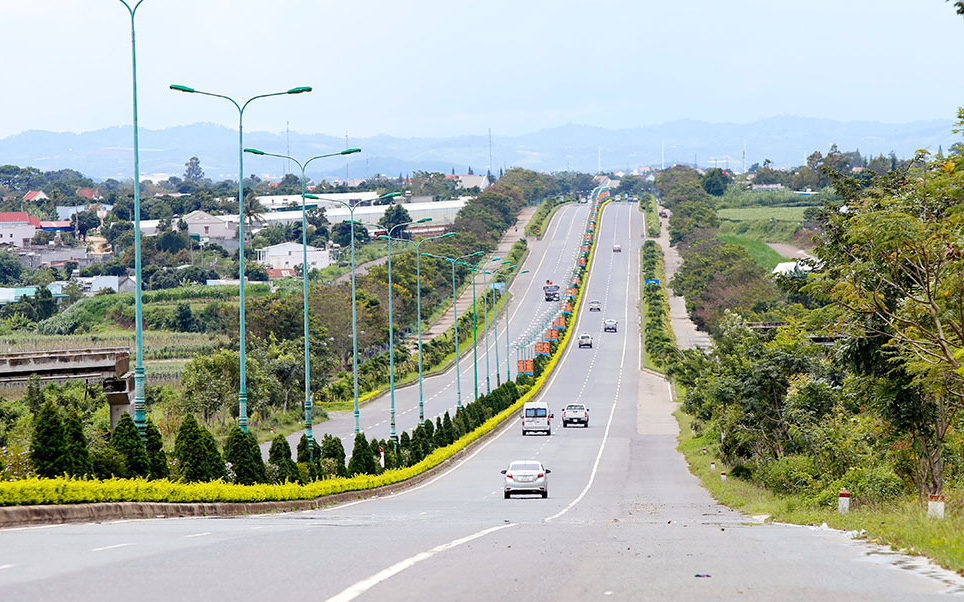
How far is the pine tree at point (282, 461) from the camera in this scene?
97.2 feet

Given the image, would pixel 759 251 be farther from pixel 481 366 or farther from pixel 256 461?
pixel 256 461

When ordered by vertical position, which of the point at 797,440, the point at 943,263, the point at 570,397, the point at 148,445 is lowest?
the point at 570,397

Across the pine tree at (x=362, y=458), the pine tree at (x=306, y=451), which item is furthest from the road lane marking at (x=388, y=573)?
the pine tree at (x=362, y=458)

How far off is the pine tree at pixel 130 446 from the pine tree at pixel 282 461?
703cm

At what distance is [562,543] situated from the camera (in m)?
13.8

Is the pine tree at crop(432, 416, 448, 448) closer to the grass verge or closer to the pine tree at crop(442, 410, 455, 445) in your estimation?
the pine tree at crop(442, 410, 455, 445)

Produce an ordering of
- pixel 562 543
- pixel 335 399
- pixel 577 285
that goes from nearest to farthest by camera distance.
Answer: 1. pixel 562 543
2. pixel 335 399
3. pixel 577 285

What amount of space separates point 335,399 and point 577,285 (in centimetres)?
6482

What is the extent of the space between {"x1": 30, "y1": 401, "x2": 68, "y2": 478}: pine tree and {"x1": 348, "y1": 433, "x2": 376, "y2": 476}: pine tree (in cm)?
1659

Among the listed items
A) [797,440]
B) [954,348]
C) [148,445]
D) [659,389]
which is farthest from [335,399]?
[954,348]

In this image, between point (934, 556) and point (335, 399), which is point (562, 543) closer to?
point (934, 556)

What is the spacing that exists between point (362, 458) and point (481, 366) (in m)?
65.0

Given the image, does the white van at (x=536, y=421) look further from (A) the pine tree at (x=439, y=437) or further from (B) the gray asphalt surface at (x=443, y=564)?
(B) the gray asphalt surface at (x=443, y=564)

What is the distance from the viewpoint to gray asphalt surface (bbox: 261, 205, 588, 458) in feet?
224
